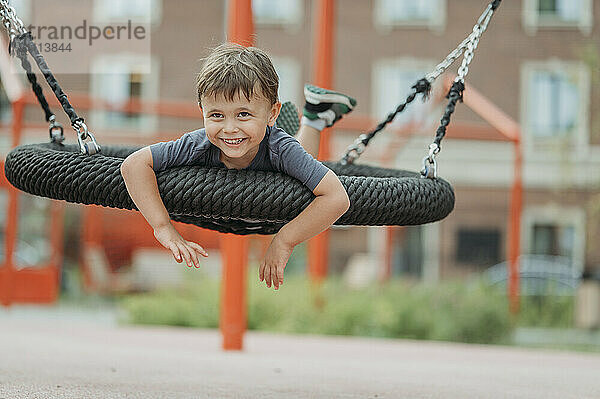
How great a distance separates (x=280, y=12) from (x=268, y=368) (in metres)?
7.09

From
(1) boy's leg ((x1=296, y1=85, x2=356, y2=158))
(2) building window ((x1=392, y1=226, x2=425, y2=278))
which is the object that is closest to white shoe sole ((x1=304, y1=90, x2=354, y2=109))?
(1) boy's leg ((x1=296, y1=85, x2=356, y2=158))

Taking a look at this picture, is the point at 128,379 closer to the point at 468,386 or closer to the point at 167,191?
the point at 167,191

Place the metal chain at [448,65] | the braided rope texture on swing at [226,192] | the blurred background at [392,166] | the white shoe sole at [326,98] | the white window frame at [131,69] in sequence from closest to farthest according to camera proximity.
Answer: the braided rope texture on swing at [226,192] → the metal chain at [448,65] → the white shoe sole at [326,98] → the blurred background at [392,166] → the white window frame at [131,69]

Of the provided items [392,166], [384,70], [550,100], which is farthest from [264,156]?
[384,70]

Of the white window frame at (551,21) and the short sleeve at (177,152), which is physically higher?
the white window frame at (551,21)

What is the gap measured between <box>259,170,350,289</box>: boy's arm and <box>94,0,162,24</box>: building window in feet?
25.8

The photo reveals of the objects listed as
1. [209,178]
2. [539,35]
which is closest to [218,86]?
[209,178]

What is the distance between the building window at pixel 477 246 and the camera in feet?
24.2

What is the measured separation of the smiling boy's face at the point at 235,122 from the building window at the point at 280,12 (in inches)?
302

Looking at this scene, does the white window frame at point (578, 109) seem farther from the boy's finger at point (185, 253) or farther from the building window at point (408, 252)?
the boy's finger at point (185, 253)

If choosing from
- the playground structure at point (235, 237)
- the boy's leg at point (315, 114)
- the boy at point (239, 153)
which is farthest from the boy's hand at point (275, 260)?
the playground structure at point (235, 237)

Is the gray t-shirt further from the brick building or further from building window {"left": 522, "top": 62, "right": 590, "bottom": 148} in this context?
building window {"left": 522, "top": 62, "right": 590, "bottom": 148}

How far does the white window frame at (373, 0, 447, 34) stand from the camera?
842cm

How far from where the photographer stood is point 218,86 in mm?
1233
